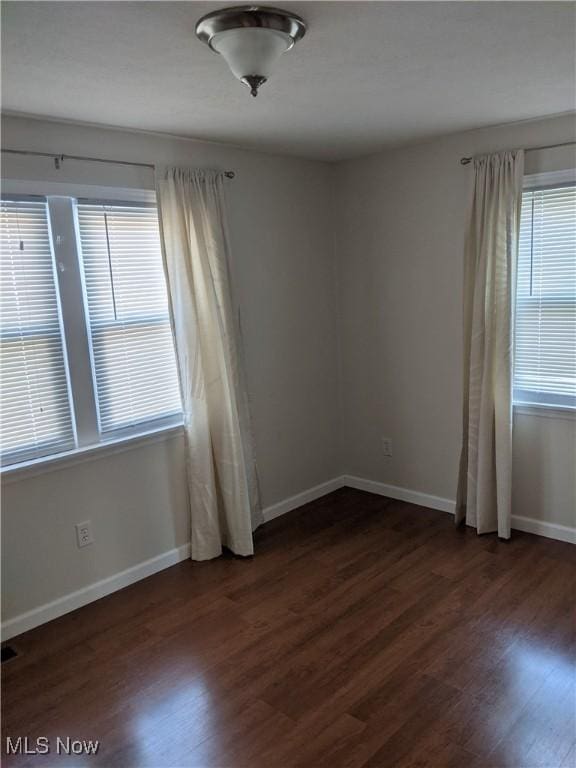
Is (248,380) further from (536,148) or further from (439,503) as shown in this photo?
(536,148)

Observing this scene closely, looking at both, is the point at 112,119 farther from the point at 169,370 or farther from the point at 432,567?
the point at 432,567

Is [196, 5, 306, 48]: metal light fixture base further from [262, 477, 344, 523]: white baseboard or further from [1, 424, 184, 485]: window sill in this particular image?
[262, 477, 344, 523]: white baseboard

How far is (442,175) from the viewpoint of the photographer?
12.1ft

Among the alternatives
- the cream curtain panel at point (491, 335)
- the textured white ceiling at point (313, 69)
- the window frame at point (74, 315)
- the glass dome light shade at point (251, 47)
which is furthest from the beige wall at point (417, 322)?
the glass dome light shade at point (251, 47)

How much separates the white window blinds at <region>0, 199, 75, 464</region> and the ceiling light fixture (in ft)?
4.49

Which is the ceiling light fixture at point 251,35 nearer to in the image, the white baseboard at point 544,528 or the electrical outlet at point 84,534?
the electrical outlet at point 84,534

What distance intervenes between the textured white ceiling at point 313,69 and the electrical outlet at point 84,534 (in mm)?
1980

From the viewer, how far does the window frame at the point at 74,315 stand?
283 centimetres

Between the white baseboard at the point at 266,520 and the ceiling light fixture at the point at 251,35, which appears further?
the white baseboard at the point at 266,520

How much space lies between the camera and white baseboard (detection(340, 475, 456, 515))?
404cm

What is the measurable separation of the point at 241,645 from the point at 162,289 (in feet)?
6.16

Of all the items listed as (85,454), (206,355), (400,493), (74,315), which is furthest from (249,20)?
(400,493)

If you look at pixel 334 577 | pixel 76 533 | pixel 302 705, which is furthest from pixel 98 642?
pixel 334 577

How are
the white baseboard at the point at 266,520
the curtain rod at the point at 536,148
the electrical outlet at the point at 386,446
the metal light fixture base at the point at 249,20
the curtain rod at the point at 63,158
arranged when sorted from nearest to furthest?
the metal light fixture base at the point at 249,20
the curtain rod at the point at 63,158
the white baseboard at the point at 266,520
the curtain rod at the point at 536,148
the electrical outlet at the point at 386,446
